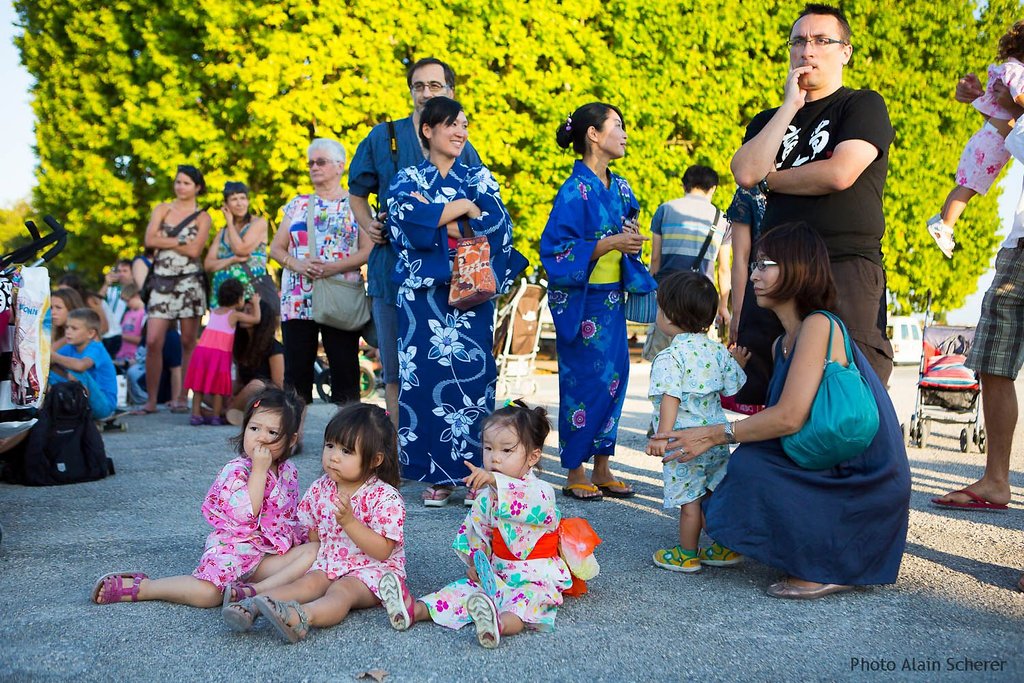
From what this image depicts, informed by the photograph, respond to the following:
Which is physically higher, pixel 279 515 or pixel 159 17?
pixel 159 17

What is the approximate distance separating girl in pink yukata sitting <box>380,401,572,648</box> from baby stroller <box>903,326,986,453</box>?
5.27 metres

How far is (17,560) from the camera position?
399 cm

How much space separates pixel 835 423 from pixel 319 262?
12.9 feet

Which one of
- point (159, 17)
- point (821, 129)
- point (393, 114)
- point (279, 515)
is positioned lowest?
point (279, 515)

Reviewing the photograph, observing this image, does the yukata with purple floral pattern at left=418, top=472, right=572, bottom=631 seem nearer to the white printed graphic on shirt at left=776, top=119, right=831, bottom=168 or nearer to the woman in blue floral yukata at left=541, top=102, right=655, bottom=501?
the woman in blue floral yukata at left=541, top=102, right=655, bottom=501

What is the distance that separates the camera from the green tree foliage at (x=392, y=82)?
15609 millimetres

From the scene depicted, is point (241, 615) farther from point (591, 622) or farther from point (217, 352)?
point (217, 352)

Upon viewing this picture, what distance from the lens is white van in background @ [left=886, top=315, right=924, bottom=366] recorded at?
22.5 meters

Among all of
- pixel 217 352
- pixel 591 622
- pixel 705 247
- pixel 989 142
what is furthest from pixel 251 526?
pixel 217 352

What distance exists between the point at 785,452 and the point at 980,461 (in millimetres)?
4175

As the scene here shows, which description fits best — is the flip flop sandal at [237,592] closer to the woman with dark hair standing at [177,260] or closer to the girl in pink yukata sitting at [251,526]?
the girl in pink yukata sitting at [251,526]

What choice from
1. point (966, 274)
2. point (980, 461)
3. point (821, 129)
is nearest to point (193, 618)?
point (821, 129)

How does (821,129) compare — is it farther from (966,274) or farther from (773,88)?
(966,274)

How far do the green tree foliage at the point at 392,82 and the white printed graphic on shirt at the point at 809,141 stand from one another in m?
12.2
